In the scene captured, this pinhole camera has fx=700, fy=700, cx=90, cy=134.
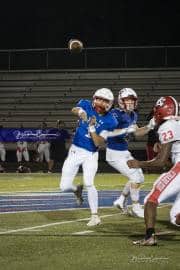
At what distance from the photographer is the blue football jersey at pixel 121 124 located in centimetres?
1024

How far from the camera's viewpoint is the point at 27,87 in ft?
91.9

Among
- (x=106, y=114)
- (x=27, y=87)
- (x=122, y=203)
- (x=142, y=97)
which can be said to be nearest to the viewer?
(x=106, y=114)

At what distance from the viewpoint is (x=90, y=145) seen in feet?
30.4

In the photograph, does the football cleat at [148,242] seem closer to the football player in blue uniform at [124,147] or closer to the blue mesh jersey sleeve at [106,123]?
the blue mesh jersey sleeve at [106,123]

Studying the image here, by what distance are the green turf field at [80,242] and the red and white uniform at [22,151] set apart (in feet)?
37.6
